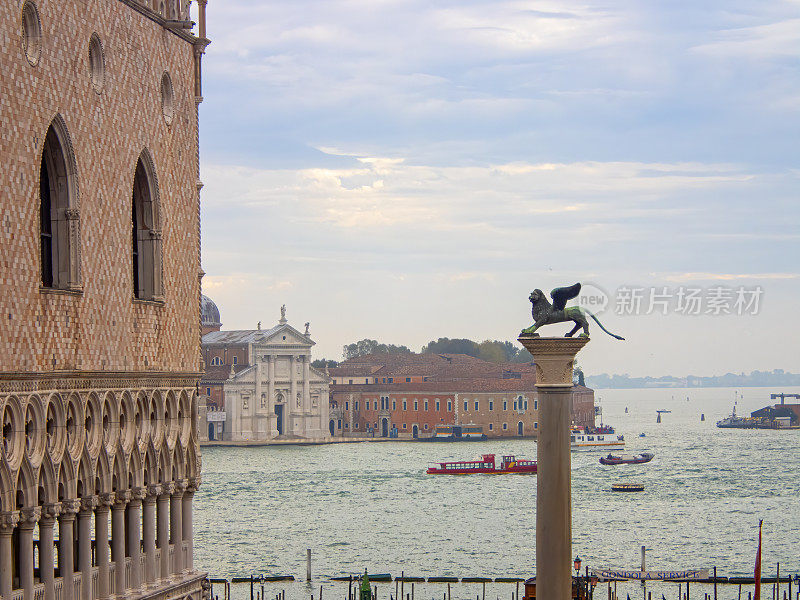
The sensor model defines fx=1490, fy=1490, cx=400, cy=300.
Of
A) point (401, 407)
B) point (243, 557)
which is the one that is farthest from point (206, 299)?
point (243, 557)

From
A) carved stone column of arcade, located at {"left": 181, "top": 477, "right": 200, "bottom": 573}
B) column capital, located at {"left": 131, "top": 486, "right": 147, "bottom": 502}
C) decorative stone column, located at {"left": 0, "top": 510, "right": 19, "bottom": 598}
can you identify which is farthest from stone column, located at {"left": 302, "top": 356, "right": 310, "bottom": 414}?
decorative stone column, located at {"left": 0, "top": 510, "right": 19, "bottom": 598}

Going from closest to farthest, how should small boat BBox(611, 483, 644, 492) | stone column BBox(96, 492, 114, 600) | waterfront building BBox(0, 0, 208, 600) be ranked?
waterfront building BBox(0, 0, 208, 600) < stone column BBox(96, 492, 114, 600) < small boat BBox(611, 483, 644, 492)

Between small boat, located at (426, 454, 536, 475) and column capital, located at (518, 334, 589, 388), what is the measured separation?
220 feet

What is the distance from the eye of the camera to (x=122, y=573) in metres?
16.9

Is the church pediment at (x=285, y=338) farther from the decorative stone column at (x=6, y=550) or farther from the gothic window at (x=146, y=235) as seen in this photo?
the decorative stone column at (x=6, y=550)

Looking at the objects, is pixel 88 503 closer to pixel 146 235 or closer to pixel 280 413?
pixel 146 235

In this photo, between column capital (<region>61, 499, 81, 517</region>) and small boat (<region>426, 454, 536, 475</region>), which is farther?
small boat (<region>426, 454, 536, 475</region>)

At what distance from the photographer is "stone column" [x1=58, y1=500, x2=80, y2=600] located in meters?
15.6

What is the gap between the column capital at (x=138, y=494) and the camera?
1730cm

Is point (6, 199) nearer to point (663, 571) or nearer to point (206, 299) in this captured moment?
point (663, 571)

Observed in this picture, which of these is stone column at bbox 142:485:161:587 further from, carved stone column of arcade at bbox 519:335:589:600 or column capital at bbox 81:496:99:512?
carved stone column of arcade at bbox 519:335:589:600

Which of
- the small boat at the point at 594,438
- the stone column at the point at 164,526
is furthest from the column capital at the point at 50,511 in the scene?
the small boat at the point at 594,438

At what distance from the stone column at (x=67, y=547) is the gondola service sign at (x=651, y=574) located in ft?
74.3

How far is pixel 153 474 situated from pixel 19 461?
11.9 feet
